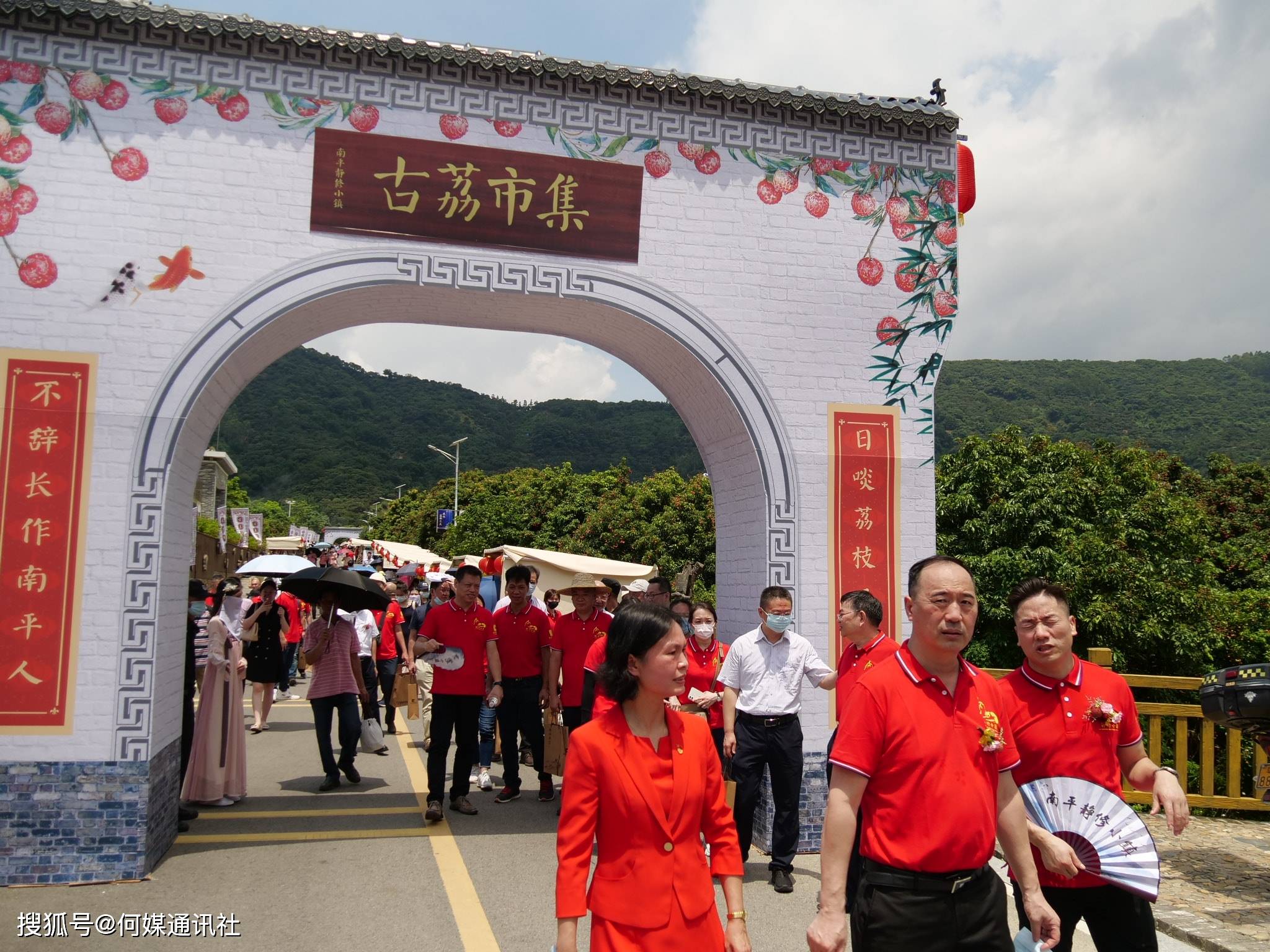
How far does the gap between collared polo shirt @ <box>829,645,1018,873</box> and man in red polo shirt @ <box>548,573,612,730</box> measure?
14.6 ft

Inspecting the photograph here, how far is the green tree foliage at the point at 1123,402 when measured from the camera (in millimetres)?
55000

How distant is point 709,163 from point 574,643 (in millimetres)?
3523

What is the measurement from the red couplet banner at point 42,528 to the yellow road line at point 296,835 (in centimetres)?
125

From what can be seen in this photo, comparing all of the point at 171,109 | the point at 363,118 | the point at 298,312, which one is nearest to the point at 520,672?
the point at 298,312

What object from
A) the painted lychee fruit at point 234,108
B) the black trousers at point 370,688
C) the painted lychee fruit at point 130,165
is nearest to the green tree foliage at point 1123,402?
the black trousers at point 370,688

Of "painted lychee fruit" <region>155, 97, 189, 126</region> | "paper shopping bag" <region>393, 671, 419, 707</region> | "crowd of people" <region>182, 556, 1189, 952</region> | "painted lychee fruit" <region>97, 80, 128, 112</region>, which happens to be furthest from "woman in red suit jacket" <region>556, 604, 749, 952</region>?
"paper shopping bag" <region>393, 671, 419, 707</region>

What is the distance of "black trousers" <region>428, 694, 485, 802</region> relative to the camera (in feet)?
21.7

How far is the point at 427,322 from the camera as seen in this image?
7215mm

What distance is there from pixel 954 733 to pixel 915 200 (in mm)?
5026

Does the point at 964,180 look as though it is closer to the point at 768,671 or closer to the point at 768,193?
the point at 768,193

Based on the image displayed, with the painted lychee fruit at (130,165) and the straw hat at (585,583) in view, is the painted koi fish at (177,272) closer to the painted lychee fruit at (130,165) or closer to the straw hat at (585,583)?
the painted lychee fruit at (130,165)

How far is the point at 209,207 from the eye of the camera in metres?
5.95

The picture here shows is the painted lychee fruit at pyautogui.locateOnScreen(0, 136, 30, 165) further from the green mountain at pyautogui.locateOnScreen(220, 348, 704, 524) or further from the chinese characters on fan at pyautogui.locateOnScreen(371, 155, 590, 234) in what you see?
the green mountain at pyautogui.locateOnScreen(220, 348, 704, 524)

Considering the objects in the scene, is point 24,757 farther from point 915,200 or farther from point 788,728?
point 915,200
